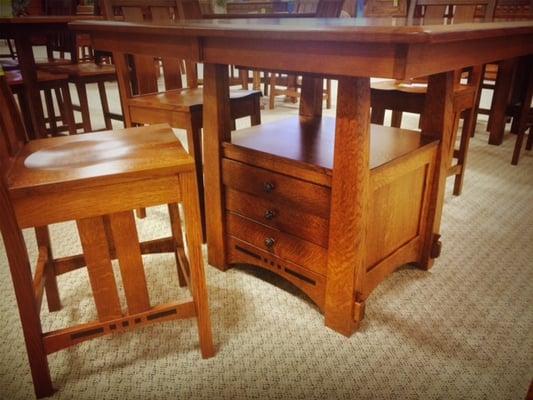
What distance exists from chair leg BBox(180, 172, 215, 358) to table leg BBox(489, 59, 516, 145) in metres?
2.74

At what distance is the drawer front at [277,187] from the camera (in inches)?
48.7

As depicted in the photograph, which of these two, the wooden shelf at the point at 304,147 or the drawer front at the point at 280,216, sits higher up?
the wooden shelf at the point at 304,147

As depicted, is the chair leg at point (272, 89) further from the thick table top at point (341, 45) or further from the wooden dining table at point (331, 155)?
the thick table top at point (341, 45)

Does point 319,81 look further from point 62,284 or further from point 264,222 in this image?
point 62,284

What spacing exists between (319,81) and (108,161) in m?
1.10

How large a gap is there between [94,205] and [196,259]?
30cm

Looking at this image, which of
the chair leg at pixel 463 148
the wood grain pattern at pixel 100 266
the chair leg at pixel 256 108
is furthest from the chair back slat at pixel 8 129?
the chair leg at pixel 463 148

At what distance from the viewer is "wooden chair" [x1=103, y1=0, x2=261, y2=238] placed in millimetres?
1694

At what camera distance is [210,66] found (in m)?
1.32

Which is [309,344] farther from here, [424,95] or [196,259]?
[424,95]

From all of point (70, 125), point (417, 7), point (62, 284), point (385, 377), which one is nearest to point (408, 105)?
point (417, 7)

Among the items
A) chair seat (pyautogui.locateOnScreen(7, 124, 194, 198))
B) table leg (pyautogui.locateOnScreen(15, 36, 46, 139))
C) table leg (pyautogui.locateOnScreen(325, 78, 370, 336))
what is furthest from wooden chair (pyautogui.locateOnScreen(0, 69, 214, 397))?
table leg (pyautogui.locateOnScreen(15, 36, 46, 139))

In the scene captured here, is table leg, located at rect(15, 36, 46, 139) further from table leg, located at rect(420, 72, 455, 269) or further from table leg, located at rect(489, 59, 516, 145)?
table leg, located at rect(489, 59, 516, 145)

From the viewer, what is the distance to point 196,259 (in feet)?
3.59
